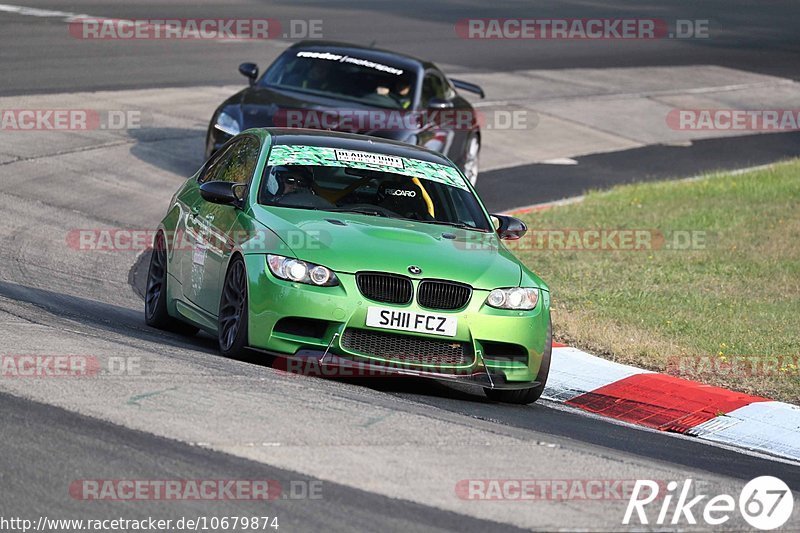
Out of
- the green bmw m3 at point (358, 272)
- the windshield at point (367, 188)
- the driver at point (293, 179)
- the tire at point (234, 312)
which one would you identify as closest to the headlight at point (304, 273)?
the green bmw m3 at point (358, 272)

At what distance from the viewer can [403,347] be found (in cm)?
828

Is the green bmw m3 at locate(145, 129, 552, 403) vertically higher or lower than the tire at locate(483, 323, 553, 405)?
higher

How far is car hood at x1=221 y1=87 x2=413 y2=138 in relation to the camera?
15.5 meters

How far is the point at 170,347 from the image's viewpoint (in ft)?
28.5

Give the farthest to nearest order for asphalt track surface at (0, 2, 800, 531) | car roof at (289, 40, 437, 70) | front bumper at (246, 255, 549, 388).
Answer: car roof at (289, 40, 437, 70) < front bumper at (246, 255, 549, 388) < asphalt track surface at (0, 2, 800, 531)

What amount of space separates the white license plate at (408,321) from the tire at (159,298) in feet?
7.67

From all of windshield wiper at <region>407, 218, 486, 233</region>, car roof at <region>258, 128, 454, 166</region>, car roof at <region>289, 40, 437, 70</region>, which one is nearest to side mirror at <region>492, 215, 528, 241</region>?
windshield wiper at <region>407, 218, 486, 233</region>

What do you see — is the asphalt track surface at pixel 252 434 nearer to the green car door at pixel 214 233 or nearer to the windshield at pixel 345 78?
the green car door at pixel 214 233

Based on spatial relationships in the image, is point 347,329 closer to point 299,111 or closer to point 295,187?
point 295,187

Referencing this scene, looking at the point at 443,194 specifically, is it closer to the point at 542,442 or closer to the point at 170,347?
the point at 170,347

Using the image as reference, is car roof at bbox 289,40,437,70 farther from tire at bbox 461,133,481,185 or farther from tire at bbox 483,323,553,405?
tire at bbox 483,323,553,405

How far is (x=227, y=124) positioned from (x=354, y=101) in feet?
5.39

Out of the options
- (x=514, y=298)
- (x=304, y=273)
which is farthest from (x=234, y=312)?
(x=514, y=298)

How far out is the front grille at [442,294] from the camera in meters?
8.34
